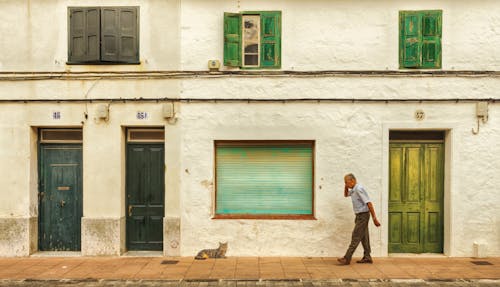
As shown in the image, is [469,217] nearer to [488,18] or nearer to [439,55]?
[439,55]

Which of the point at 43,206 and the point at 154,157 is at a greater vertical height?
the point at 154,157

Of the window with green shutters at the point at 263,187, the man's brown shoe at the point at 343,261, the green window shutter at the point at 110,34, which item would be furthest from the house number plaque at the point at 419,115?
the green window shutter at the point at 110,34

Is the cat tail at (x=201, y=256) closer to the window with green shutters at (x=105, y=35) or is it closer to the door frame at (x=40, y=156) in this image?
the door frame at (x=40, y=156)

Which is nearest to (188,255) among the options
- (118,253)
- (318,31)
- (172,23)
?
(118,253)

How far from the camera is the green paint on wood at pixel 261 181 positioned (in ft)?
31.2

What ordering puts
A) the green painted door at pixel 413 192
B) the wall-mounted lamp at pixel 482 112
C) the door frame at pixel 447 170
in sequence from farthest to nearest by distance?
the green painted door at pixel 413 192, the door frame at pixel 447 170, the wall-mounted lamp at pixel 482 112

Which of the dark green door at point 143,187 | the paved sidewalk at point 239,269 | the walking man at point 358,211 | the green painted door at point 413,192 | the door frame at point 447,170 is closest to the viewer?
the paved sidewalk at point 239,269

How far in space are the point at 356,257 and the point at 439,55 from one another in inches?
190

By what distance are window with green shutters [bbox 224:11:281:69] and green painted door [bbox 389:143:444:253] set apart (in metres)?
3.43

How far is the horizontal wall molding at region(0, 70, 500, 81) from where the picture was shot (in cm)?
912

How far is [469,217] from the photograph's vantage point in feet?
30.0

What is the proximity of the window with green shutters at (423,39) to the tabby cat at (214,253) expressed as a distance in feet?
18.8

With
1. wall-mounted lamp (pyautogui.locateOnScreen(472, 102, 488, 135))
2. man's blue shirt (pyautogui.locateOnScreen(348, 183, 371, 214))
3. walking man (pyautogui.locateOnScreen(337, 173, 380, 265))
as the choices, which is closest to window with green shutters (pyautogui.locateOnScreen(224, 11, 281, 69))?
walking man (pyautogui.locateOnScreen(337, 173, 380, 265))

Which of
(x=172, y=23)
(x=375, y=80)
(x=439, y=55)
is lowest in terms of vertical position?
(x=375, y=80)
